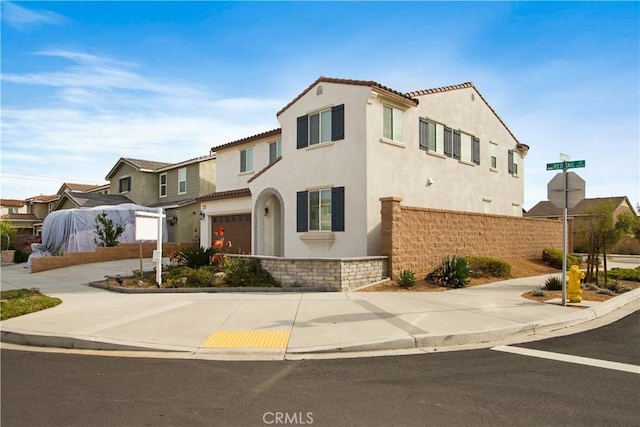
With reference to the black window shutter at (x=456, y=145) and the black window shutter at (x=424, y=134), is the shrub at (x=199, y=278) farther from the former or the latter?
the black window shutter at (x=456, y=145)

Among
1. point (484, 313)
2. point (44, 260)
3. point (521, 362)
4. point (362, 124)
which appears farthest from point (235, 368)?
point (44, 260)

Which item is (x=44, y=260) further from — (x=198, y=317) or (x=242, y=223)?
(x=198, y=317)

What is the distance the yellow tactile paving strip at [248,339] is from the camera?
→ 22.5ft

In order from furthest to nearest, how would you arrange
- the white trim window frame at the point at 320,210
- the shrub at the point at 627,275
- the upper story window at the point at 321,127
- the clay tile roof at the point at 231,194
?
1. the clay tile roof at the point at 231,194
2. the shrub at the point at 627,275
3. the white trim window frame at the point at 320,210
4. the upper story window at the point at 321,127

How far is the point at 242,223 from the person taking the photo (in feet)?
68.4

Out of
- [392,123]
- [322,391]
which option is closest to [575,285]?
[392,123]

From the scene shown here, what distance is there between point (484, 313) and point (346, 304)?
10.0ft

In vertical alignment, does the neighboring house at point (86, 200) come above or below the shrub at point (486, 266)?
above

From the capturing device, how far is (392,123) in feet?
52.2

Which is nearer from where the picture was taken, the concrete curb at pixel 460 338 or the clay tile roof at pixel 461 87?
the concrete curb at pixel 460 338

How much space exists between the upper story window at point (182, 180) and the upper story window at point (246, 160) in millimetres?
7681

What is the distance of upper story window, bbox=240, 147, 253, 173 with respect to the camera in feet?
72.2

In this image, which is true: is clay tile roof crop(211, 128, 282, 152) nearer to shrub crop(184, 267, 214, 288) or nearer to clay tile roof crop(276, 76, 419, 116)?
clay tile roof crop(276, 76, 419, 116)

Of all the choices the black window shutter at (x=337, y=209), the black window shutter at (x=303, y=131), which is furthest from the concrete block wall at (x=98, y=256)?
the black window shutter at (x=337, y=209)
